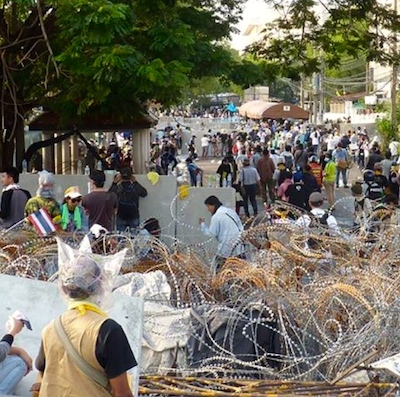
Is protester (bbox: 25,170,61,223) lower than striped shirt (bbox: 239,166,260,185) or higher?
higher

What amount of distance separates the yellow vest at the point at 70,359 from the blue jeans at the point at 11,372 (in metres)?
1.02

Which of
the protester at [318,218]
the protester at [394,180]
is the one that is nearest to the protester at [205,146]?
the protester at [394,180]

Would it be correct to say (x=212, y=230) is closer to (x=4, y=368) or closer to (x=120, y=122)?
(x=4, y=368)

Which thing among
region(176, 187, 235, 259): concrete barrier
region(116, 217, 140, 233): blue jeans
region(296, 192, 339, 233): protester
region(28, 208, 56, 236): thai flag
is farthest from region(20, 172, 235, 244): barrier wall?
region(28, 208, 56, 236): thai flag

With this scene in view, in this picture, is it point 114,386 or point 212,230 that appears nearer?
point 114,386

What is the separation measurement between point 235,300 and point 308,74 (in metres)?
10.8

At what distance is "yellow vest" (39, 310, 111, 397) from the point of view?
396 cm

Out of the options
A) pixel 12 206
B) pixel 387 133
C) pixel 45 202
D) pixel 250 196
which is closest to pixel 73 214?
pixel 45 202

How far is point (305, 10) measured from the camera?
1709 centimetres

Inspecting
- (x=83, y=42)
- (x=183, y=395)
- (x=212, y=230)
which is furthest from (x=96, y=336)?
(x=83, y=42)

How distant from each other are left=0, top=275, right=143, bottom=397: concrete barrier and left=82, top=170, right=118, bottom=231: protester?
5.04 meters

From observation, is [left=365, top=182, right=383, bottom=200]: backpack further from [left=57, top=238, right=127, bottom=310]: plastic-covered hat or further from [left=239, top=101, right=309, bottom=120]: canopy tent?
[left=239, top=101, right=309, bottom=120]: canopy tent

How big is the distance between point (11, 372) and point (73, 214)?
544 cm

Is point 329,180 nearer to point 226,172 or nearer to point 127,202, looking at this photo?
point 226,172
